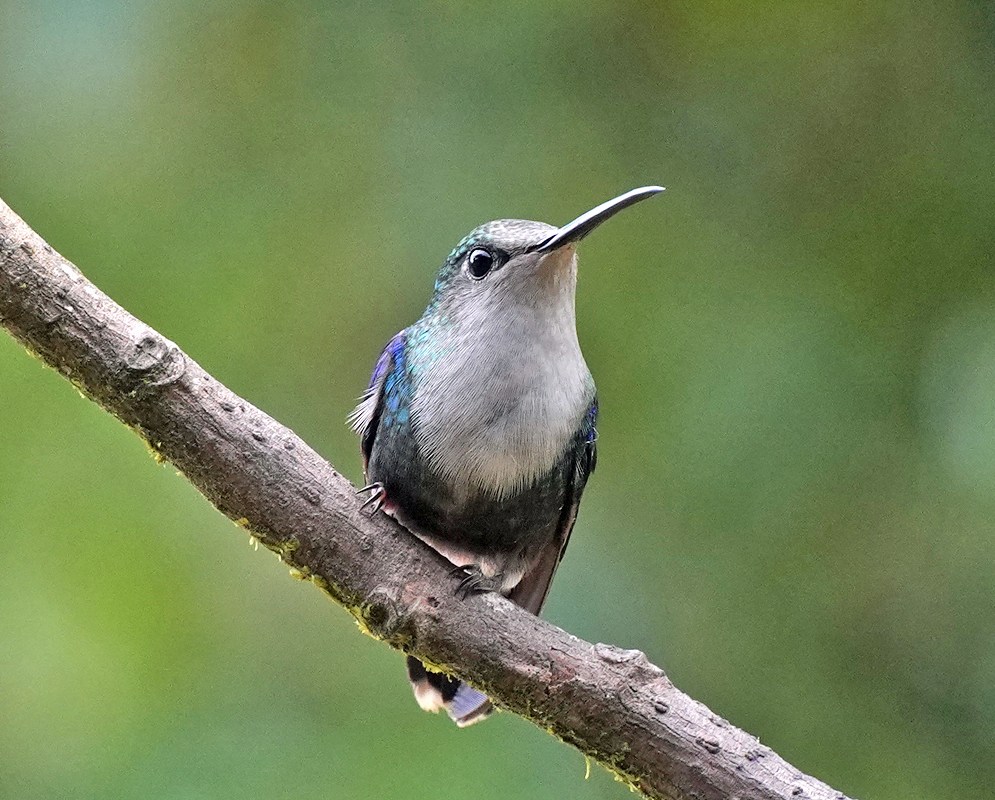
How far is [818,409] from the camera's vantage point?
3.87m

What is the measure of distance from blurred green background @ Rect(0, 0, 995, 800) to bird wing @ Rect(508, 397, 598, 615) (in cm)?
95

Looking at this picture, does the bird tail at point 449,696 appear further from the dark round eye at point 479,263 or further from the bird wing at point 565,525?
the dark round eye at point 479,263

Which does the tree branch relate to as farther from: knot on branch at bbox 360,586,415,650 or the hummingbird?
the hummingbird

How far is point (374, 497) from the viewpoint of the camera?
227 cm

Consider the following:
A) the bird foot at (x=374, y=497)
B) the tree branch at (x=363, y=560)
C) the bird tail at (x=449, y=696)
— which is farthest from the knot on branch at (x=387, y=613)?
the bird tail at (x=449, y=696)

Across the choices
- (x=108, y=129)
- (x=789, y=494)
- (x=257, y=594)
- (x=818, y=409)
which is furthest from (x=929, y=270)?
(x=108, y=129)

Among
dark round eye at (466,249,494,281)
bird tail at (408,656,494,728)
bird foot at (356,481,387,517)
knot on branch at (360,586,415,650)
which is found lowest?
knot on branch at (360,586,415,650)

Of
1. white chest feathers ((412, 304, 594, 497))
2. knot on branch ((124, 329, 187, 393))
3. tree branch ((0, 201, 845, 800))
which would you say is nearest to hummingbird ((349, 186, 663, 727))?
white chest feathers ((412, 304, 594, 497))

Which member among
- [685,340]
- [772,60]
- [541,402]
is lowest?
[541,402]

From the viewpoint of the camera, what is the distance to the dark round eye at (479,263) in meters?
2.51

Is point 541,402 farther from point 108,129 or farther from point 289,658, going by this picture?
point 108,129

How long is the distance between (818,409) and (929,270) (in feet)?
2.10

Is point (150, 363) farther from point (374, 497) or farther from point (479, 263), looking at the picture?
point (479, 263)

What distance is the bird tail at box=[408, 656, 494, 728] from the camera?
8.48 feet
